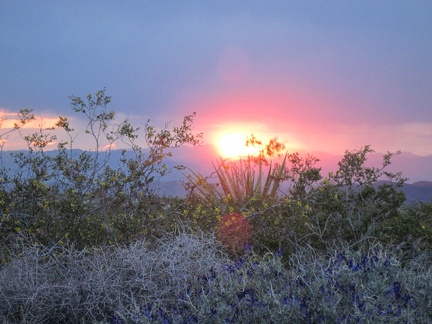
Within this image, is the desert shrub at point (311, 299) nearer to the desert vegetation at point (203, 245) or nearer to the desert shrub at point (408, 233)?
the desert vegetation at point (203, 245)

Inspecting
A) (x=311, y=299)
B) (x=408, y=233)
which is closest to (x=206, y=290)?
(x=311, y=299)

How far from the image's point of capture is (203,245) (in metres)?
5.89

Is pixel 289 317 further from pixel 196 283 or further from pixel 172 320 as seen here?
pixel 196 283

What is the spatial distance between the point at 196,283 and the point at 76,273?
139 cm

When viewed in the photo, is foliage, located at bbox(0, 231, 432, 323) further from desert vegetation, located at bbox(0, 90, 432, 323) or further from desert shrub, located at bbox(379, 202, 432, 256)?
desert shrub, located at bbox(379, 202, 432, 256)

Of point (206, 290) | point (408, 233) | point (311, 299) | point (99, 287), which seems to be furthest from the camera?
point (408, 233)

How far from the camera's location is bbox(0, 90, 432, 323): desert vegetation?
421 cm

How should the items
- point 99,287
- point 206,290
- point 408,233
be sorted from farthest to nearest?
point 408,233, point 99,287, point 206,290

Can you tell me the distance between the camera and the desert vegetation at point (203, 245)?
4215 mm

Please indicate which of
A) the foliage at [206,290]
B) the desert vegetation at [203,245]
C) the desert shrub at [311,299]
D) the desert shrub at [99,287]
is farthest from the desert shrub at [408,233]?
the desert shrub at [99,287]

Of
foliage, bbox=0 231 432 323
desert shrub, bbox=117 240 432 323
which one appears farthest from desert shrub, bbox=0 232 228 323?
desert shrub, bbox=117 240 432 323

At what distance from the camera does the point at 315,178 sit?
892 centimetres

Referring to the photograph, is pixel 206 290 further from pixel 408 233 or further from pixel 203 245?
pixel 408 233

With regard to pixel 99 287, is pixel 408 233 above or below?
above
